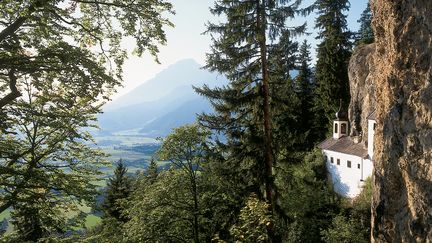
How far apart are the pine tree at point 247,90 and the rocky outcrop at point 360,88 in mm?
19621

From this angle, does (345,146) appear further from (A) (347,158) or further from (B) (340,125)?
(B) (340,125)

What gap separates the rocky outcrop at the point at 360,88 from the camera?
32781mm

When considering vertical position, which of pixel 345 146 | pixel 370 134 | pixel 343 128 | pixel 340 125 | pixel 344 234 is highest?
pixel 370 134

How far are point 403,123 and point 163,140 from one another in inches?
477

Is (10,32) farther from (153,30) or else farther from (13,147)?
(13,147)

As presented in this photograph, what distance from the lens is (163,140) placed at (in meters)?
20.1

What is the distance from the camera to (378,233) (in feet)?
43.7

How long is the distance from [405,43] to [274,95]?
5507 millimetres

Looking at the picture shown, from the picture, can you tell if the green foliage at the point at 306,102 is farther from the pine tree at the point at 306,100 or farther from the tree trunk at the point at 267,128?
the tree trunk at the point at 267,128

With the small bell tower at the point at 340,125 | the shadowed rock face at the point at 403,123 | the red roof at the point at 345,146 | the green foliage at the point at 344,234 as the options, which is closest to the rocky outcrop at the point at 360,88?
the small bell tower at the point at 340,125

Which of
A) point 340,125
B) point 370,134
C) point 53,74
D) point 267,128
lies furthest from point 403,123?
point 340,125

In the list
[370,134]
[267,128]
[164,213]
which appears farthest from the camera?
[370,134]

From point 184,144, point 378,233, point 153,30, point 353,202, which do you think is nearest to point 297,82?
point 353,202

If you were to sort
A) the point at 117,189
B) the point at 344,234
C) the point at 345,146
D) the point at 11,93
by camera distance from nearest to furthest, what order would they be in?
the point at 11,93 → the point at 344,234 → the point at 345,146 → the point at 117,189
